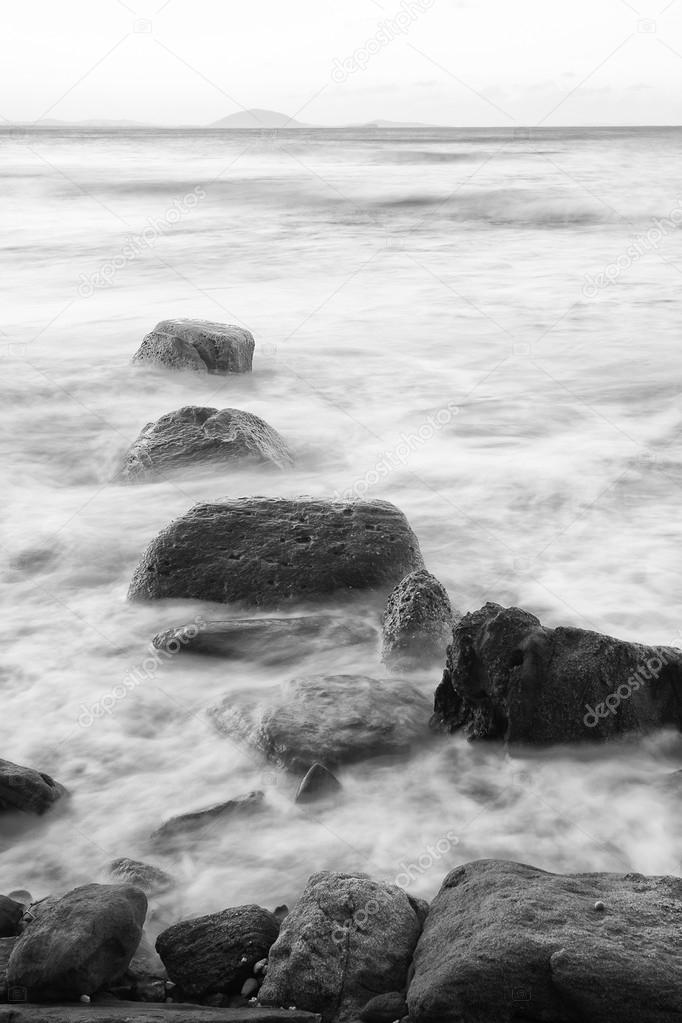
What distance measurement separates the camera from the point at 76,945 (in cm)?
252

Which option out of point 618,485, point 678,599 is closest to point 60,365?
point 618,485

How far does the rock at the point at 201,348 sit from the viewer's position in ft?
27.2

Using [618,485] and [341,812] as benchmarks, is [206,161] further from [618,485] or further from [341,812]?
[341,812]

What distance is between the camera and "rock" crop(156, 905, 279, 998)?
104 inches

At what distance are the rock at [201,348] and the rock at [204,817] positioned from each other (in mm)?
5301

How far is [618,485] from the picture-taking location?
6457 millimetres

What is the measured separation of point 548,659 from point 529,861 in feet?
2.45

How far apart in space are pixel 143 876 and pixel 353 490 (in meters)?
3.63

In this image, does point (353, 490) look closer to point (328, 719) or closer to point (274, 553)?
point (274, 553)
